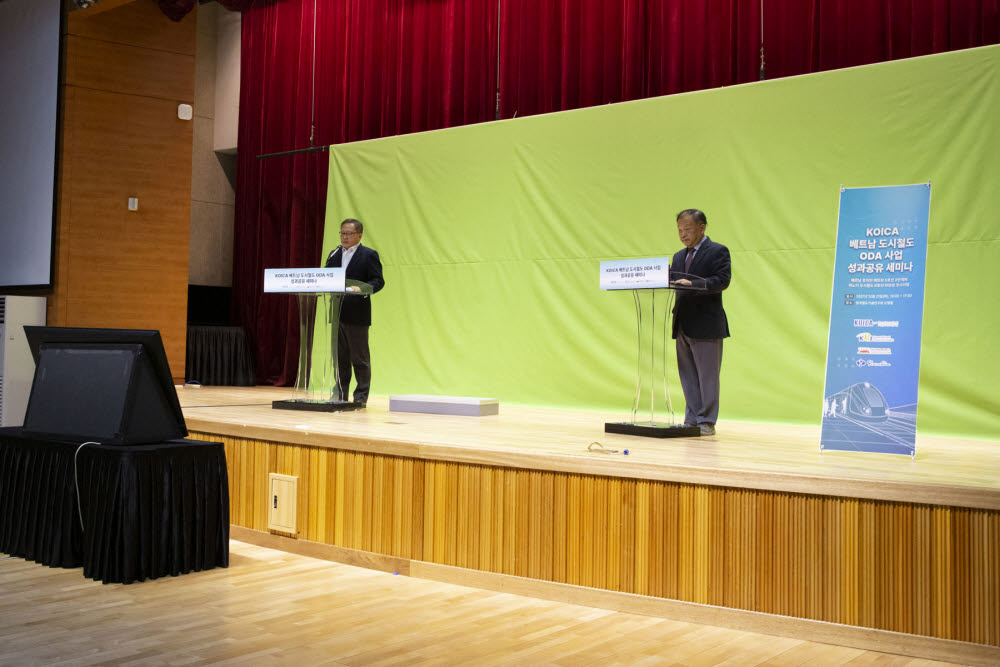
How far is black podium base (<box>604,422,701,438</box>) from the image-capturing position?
3939mm

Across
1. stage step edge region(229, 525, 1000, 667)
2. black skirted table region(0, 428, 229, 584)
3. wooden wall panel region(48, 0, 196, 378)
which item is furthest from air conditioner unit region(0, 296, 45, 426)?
stage step edge region(229, 525, 1000, 667)

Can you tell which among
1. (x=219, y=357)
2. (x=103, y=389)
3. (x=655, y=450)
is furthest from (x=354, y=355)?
(x=219, y=357)

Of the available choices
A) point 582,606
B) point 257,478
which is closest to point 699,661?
point 582,606

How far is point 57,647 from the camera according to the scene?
228 cm

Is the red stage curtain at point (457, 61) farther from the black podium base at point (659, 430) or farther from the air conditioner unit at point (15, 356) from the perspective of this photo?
the black podium base at point (659, 430)

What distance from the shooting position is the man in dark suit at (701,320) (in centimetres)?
417

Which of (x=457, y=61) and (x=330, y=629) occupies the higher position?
(x=457, y=61)

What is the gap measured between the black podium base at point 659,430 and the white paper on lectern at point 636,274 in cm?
60

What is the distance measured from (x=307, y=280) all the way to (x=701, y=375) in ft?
6.64

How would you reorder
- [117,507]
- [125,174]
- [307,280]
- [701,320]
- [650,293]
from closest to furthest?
[117,507], [650,293], [701,320], [307,280], [125,174]

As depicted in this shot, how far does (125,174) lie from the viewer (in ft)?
22.3

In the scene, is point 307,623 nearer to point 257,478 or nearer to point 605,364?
point 257,478

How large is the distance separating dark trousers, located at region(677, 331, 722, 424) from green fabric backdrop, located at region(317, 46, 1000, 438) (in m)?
1.19

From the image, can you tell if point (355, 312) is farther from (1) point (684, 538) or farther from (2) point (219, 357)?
(2) point (219, 357)
